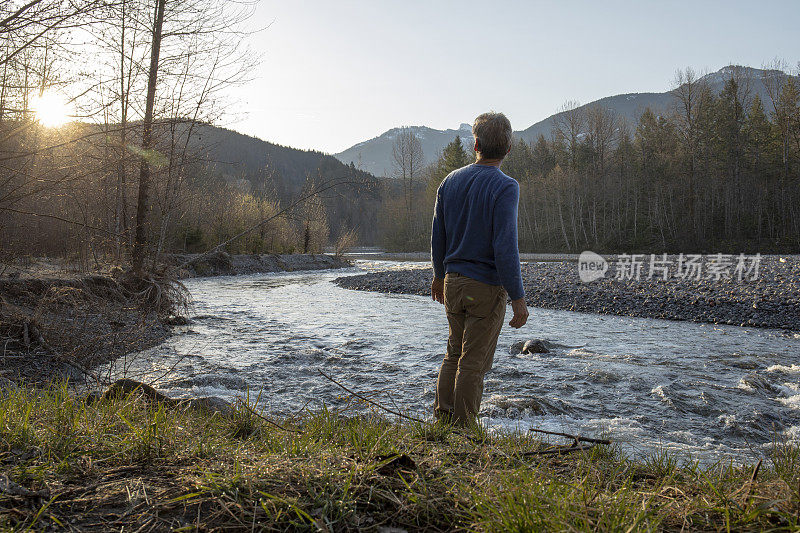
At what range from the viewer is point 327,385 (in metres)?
5.79

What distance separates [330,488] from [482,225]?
217 cm

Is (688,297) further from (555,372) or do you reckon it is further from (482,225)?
(482,225)

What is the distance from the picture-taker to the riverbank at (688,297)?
11.1 metres

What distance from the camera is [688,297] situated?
42.4 feet

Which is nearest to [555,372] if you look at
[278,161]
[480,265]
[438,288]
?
[438,288]

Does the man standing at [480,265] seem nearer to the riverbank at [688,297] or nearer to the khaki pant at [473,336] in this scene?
the khaki pant at [473,336]

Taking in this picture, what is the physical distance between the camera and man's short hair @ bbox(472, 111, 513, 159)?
3.35m

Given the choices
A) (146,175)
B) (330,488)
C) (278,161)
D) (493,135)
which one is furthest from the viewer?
(278,161)

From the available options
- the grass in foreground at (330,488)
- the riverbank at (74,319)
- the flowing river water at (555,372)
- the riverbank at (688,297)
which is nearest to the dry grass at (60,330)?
the riverbank at (74,319)

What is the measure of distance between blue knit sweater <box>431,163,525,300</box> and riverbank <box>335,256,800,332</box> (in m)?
10.2

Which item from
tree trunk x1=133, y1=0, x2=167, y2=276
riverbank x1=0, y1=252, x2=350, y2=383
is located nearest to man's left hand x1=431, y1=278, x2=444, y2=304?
riverbank x1=0, y1=252, x2=350, y2=383

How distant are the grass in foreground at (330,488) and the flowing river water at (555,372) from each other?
84cm

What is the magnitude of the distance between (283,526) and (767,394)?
20.0 feet

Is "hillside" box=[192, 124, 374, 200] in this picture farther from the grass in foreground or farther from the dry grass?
the grass in foreground
